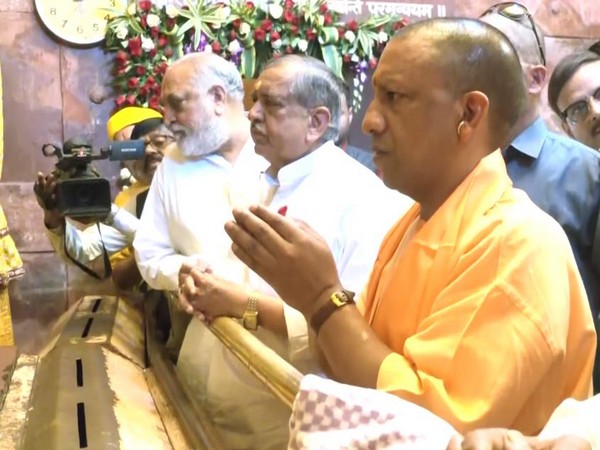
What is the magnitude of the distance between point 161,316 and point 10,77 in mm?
1972

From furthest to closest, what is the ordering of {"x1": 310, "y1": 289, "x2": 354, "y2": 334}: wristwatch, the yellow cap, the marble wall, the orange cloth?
1. the marble wall
2. the yellow cap
3. {"x1": 310, "y1": 289, "x2": 354, "y2": 334}: wristwatch
4. the orange cloth

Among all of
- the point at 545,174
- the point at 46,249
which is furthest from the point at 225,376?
the point at 46,249

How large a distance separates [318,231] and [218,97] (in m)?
0.75

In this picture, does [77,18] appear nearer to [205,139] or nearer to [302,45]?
[302,45]

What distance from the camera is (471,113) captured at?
1.02 metres

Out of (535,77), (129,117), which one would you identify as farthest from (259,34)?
(535,77)

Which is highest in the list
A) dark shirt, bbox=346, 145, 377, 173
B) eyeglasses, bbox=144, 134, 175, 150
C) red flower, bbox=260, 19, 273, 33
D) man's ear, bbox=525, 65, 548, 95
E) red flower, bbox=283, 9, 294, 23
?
red flower, bbox=283, 9, 294, 23

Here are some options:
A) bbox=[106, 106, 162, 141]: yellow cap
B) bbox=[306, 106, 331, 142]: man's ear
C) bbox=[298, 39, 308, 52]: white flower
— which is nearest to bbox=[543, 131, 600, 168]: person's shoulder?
bbox=[306, 106, 331, 142]: man's ear

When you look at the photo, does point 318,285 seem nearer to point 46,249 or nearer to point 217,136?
point 217,136

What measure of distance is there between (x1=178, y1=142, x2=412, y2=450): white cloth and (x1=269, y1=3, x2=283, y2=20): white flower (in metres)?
2.37

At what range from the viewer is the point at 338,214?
1.66 m

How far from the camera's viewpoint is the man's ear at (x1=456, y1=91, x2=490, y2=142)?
3.31 feet

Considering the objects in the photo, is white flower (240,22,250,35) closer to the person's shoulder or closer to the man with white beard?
the man with white beard

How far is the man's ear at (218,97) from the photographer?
7.23 feet
